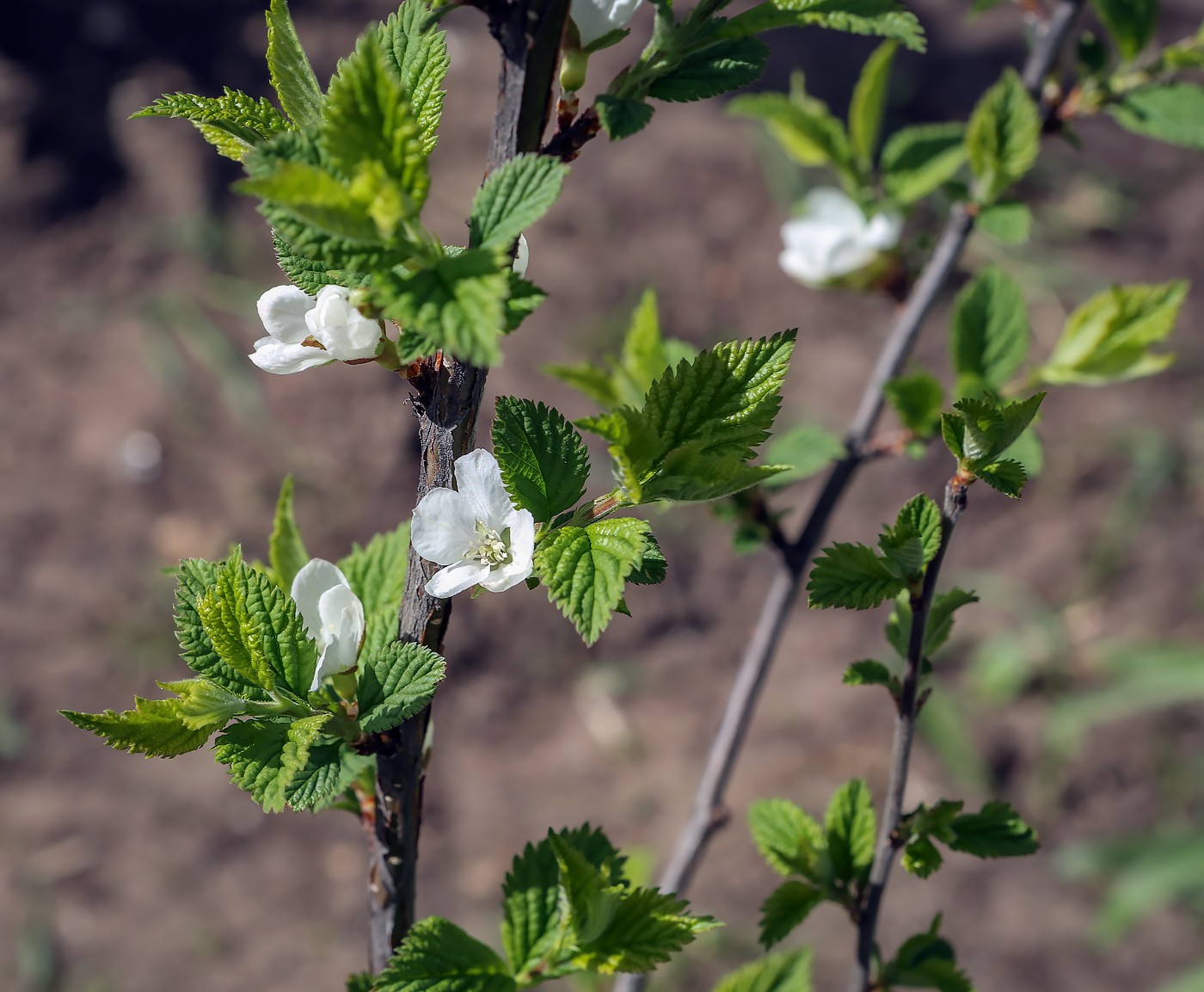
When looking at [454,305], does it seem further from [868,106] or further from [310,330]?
[868,106]

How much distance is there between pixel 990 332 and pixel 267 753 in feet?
3.56

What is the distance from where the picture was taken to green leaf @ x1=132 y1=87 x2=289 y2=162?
0.59 meters

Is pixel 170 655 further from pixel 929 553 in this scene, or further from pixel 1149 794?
pixel 1149 794

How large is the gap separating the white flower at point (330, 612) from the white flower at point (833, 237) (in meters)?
0.92

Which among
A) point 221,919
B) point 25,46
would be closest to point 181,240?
point 25,46

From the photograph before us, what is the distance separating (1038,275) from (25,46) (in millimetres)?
3603

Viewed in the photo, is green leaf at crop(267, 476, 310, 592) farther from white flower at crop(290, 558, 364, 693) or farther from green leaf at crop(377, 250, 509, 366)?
green leaf at crop(377, 250, 509, 366)

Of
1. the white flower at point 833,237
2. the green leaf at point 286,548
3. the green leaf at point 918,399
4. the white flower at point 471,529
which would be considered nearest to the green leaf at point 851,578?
the white flower at point 471,529

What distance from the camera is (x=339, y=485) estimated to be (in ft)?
9.25

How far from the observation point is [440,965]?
0.73 metres

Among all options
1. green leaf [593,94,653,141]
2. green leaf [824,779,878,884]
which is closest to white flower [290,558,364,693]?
green leaf [593,94,653,141]

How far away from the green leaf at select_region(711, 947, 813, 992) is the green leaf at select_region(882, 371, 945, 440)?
65cm

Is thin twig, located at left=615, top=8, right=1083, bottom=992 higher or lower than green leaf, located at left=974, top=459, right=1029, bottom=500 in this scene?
higher

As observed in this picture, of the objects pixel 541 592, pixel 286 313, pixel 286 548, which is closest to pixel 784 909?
pixel 286 548
